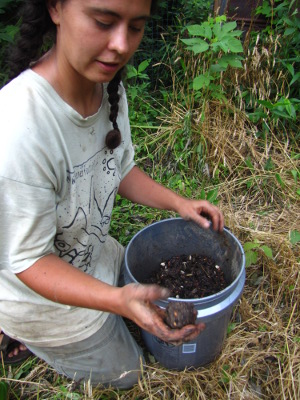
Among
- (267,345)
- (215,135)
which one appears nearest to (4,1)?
(215,135)

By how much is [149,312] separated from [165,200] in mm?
829

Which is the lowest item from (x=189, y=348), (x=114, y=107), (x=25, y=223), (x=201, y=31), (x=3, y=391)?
(x=3, y=391)

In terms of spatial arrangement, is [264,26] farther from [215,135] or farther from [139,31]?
[139,31]

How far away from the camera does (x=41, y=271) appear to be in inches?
Result: 45.6

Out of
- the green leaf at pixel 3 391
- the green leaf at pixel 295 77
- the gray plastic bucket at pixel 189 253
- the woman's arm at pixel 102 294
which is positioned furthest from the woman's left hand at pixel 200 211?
the green leaf at pixel 295 77

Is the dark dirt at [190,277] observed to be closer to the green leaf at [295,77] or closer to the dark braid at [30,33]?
the dark braid at [30,33]

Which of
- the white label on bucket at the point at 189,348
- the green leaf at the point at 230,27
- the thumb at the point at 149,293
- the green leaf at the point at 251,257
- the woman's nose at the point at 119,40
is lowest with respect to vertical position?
the white label on bucket at the point at 189,348

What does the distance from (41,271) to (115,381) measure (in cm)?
84

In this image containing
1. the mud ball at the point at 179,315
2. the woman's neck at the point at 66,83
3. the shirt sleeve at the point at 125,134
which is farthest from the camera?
the shirt sleeve at the point at 125,134

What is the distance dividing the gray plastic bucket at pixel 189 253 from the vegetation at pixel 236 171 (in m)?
0.11

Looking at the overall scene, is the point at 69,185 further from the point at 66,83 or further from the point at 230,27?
the point at 230,27

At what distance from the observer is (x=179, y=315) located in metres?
1.13

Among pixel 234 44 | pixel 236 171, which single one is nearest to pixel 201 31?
pixel 234 44

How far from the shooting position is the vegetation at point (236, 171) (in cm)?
172
